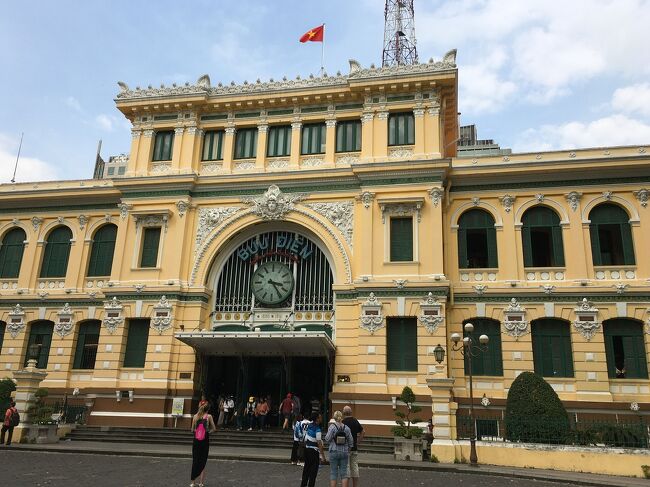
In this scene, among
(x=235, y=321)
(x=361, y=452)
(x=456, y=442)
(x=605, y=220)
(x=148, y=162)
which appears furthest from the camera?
(x=148, y=162)

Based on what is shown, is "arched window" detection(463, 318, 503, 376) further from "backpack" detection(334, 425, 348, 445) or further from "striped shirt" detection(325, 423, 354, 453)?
"backpack" detection(334, 425, 348, 445)

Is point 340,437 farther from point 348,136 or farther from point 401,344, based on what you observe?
point 348,136

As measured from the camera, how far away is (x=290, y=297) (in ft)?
93.8

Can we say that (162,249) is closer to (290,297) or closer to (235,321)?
(235,321)

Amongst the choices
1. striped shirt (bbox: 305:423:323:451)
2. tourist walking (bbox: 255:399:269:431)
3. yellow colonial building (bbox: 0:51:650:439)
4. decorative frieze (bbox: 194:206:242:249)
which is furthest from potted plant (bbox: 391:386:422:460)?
decorative frieze (bbox: 194:206:242:249)

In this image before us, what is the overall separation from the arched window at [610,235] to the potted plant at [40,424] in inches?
1000

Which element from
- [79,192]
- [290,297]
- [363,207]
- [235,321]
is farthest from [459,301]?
[79,192]

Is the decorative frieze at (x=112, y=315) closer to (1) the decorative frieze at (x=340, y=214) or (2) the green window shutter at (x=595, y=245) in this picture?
(1) the decorative frieze at (x=340, y=214)

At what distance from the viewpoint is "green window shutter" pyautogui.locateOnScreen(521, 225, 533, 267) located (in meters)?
27.3

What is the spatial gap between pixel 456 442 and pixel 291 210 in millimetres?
14059

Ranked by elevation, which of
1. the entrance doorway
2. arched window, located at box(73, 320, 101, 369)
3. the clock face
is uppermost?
the clock face

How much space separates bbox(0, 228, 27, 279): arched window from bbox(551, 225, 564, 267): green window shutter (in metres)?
29.3

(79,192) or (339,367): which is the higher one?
(79,192)

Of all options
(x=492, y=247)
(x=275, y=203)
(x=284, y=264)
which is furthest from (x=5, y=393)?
(x=492, y=247)
